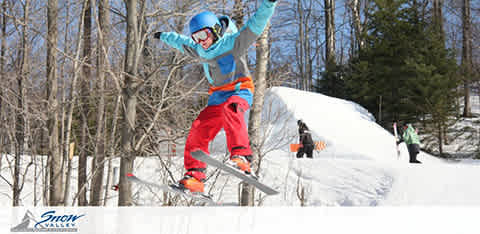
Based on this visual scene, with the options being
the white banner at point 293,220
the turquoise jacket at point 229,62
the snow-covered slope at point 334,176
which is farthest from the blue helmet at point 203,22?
the white banner at point 293,220

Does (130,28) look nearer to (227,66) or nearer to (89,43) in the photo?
(227,66)

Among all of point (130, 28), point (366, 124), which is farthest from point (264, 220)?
point (366, 124)

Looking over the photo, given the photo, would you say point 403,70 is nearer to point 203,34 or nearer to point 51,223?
point 51,223

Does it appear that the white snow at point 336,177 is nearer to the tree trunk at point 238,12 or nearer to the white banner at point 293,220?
the white banner at point 293,220

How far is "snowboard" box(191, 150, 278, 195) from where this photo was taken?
220 cm

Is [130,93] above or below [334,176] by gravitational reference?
above

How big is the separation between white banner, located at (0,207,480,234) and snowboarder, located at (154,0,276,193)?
3554 millimetres

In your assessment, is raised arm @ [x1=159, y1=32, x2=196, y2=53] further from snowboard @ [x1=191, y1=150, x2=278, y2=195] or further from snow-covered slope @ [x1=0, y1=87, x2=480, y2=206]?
snow-covered slope @ [x1=0, y1=87, x2=480, y2=206]

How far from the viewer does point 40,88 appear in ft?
24.5

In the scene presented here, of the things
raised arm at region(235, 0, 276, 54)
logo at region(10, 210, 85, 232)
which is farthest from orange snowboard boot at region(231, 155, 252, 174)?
logo at region(10, 210, 85, 232)

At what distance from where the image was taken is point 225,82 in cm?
238

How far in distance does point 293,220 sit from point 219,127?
4529mm

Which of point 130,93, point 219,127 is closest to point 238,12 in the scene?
point 130,93

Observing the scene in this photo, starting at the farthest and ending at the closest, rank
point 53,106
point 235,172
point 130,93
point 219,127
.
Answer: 1. point 53,106
2. point 130,93
3. point 219,127
4. point 235,172
